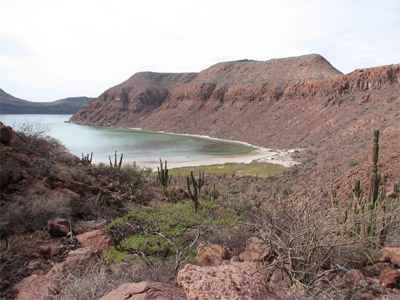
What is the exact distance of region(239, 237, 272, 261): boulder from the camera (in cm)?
462

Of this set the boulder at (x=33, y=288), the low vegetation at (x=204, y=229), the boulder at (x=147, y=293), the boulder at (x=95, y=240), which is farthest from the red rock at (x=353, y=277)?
the boulder at (x=95, y=240)

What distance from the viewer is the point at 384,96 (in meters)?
45.0

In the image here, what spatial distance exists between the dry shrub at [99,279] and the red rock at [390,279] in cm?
271

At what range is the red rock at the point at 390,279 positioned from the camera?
3.48 meters

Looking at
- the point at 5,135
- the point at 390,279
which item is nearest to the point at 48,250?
the point at 390,279

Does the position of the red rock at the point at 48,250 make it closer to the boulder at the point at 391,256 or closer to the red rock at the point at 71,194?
the red rock at the point at 71,194

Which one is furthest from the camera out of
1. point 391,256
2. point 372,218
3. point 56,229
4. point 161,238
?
point 56,229

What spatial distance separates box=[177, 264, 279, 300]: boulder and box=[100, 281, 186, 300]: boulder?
0.14m

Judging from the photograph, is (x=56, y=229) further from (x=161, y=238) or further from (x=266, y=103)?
(x=266, y=103)

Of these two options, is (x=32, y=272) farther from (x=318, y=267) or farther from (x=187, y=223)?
(x=318, y=267)

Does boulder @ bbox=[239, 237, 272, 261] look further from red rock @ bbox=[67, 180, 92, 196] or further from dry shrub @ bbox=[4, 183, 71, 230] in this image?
red rock @ bbox=[67, 180, 92, 196]

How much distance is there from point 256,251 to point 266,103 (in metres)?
68.7

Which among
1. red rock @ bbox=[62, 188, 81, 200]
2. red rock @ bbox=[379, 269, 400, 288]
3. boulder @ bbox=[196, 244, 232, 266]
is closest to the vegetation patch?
red rock @ bbox=[62, 188, 81, 200]

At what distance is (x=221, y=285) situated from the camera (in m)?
2.68
